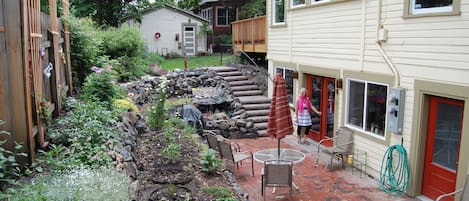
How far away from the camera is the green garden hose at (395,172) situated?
25.0ft

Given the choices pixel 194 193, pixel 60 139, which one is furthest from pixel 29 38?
pixel 194 193

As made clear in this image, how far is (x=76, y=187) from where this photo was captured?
418 cm

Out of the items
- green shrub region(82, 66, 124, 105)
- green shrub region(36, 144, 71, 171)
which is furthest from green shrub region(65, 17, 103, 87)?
green shrub region(36, 144, 71, 171)

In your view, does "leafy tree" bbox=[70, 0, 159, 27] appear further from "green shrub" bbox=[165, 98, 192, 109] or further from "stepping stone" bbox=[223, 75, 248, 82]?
Result: "green shrub" bbox=[165, 98, 192, 109]

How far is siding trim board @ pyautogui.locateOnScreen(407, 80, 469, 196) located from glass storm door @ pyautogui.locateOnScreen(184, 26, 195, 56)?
72.3ft

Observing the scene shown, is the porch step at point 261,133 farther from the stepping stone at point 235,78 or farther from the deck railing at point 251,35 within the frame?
the stepping stone at point 235,78

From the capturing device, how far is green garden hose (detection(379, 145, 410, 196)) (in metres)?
7.61

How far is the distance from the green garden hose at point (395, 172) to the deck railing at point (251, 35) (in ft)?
25.5

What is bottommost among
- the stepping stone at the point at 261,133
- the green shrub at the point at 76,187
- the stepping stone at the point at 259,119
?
the stepping stone at the point at 261,133

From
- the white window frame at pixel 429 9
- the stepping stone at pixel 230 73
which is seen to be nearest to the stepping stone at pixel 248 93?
the stepping stone at pixel 230 73

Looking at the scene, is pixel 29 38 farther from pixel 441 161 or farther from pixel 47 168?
pixel 441 161

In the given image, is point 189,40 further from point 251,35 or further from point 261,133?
point 261,133

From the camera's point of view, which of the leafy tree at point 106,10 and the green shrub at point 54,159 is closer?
the green shrub at point 54,159

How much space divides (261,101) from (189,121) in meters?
3.30
